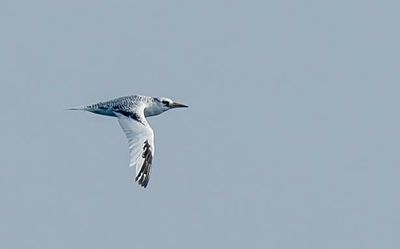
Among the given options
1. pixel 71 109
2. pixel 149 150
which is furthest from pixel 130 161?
pixel 71 109

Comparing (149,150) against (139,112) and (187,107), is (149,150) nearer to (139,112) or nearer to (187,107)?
(139,112)

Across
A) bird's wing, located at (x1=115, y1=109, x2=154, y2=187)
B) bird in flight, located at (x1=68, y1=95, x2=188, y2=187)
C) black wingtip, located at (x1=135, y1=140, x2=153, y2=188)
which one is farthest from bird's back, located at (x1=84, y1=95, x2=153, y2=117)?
black wingtip, located at (x1=135, y1=140, x2=153, y2=188)

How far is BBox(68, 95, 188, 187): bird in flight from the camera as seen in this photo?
6569 cm

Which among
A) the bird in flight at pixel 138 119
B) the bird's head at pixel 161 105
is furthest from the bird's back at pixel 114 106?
the bird's head at pixel 161 105

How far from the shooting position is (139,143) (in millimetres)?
66500

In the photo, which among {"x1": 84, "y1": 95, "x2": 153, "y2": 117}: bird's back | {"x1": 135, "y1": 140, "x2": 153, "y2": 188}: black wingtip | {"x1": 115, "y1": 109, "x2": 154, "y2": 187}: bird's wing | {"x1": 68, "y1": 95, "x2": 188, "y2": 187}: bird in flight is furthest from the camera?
{"x1": 84, "y1": 95, "x2": 153, "y2": 117}: bird's back

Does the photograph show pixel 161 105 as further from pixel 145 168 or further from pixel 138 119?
pixel 145 168

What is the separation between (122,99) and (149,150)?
5.14 m

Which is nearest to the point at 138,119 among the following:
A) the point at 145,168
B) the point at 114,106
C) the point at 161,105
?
the point at 114,106

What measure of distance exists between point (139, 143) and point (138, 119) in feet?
7.13

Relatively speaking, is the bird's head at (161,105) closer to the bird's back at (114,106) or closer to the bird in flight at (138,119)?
the bird in flight at (138,119)

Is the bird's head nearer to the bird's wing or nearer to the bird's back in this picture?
the bird's back

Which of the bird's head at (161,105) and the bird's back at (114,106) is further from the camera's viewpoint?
the bird's head at (161,105)

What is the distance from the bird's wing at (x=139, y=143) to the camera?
65.5 metres
